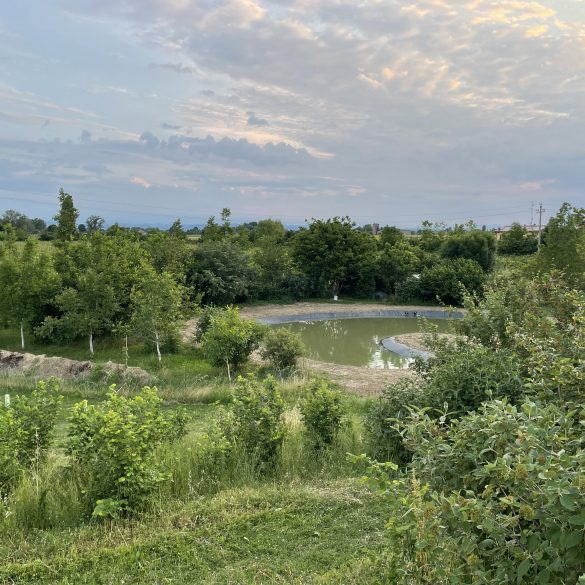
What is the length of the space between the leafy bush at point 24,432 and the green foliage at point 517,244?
4624cm

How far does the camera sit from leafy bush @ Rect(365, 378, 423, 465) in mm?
5559

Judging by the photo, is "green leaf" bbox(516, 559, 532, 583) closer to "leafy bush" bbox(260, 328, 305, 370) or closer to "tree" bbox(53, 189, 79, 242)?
"leafy bush" bbox(260, 328, 305, 370)

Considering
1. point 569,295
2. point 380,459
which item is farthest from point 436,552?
point 569,295

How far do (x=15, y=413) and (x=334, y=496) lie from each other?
3332 mm

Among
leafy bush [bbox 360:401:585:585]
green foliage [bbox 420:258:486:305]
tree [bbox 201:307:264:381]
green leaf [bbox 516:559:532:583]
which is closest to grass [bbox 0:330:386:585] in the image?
leafy bush [bbox 360:401:585:585]

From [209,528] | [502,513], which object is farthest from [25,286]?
[502,513]

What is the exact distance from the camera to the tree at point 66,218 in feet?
99.1

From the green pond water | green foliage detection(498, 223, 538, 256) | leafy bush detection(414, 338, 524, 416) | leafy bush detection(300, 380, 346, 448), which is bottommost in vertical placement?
the green pond water

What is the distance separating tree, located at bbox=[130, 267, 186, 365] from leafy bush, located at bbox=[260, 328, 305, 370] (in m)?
3.15

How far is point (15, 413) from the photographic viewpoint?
5121 millimetres

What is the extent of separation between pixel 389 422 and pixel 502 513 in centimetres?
329

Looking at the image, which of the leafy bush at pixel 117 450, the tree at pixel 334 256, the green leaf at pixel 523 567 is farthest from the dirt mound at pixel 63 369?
the tree at pixel 334 256

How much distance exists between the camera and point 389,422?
5508 mm

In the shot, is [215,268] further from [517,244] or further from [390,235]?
[517,244]
